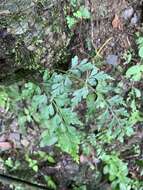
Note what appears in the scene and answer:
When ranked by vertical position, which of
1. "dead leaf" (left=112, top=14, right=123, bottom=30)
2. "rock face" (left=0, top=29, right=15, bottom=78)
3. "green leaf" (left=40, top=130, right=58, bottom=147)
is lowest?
"green leaf" (left=40, top=130, right=58, bottom=147)

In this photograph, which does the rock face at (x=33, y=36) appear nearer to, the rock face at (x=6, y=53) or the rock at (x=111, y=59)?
the rock face at (x=6, y=53)

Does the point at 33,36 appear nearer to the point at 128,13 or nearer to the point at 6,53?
the point at 6,53

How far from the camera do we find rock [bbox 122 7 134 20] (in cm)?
224

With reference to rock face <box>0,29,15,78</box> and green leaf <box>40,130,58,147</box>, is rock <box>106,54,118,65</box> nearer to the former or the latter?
green leaf <box>40,130,58,147</box>

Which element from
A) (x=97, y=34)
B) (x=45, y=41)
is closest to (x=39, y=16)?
(x=45, y=41)

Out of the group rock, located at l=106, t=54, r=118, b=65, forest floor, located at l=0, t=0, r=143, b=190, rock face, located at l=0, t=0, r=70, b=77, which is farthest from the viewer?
rock, located at l=106, t=54, r=118, b=65

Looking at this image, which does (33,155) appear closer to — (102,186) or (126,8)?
(102,186)

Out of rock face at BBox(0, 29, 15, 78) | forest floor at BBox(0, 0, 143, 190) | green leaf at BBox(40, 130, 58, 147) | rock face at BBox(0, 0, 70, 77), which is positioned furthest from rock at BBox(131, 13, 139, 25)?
rock face at BBox(0, 29, 15, 78)

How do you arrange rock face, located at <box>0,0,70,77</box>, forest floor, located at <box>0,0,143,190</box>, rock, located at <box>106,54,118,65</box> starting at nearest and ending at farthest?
rock face, located at <box>0,0,70,77</box> < forest floor, located at <box>0,0,143,190</box> < rock, located at <box>106,54,118,65</box>

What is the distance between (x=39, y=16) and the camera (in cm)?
159

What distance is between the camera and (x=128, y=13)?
2252 mm

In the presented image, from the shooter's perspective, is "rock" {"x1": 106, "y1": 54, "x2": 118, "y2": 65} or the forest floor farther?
"rock" {"x1": 106, "y1": 54, "x2": 118, "y2": 65}

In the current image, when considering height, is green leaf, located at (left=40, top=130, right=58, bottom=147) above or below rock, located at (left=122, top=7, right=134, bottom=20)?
below

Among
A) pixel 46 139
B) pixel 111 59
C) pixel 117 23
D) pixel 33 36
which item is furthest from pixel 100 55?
pixel 33 36
